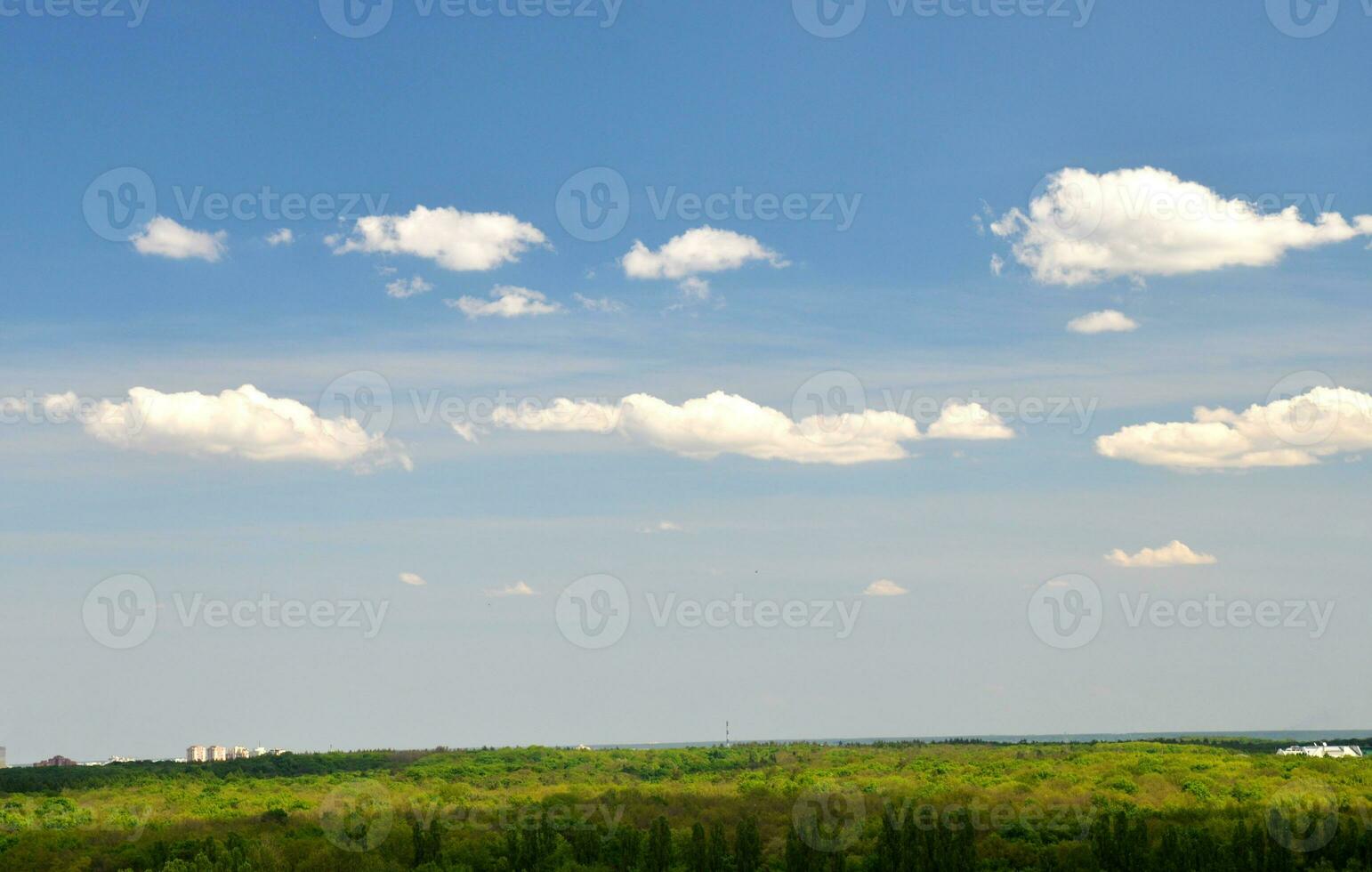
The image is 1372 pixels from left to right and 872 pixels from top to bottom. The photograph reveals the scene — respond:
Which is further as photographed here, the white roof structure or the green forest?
the white roof structure

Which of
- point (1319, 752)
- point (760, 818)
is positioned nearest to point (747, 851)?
point (760, 818)

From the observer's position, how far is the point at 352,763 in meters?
180

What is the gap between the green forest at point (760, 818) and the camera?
70.8 meters

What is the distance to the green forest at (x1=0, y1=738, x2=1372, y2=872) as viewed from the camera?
70.8 metres

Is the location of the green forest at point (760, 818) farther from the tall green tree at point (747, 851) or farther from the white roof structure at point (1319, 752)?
the white roof structure at point (1319, 752)

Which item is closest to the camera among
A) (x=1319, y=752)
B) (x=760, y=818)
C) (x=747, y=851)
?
(x=747, y=851)

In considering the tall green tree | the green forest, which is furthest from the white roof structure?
the tall green tree

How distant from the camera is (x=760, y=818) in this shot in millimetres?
93062

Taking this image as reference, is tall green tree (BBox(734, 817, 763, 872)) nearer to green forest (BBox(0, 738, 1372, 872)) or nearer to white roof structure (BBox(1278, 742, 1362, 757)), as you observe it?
green forest (BBox(0, 738, 1372, 872))

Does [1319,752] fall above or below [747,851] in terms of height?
above

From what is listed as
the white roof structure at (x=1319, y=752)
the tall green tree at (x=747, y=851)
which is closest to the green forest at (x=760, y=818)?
the tall green tree at (x=747, y=851)

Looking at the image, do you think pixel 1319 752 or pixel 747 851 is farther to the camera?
pixel 1319 752

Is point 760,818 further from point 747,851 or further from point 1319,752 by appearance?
point 1319,752

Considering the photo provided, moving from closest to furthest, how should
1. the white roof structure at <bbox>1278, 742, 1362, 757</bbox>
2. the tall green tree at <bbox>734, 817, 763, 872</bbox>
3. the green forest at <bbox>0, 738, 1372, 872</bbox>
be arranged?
the green forest at <bbox>0, 738, 1372, 872</bbox>
the tall green tree at <bbox>734, 817, 763, 872</bbox>
the white roof structure at <bbox>1278, 742, 1362, 757</bbox>
